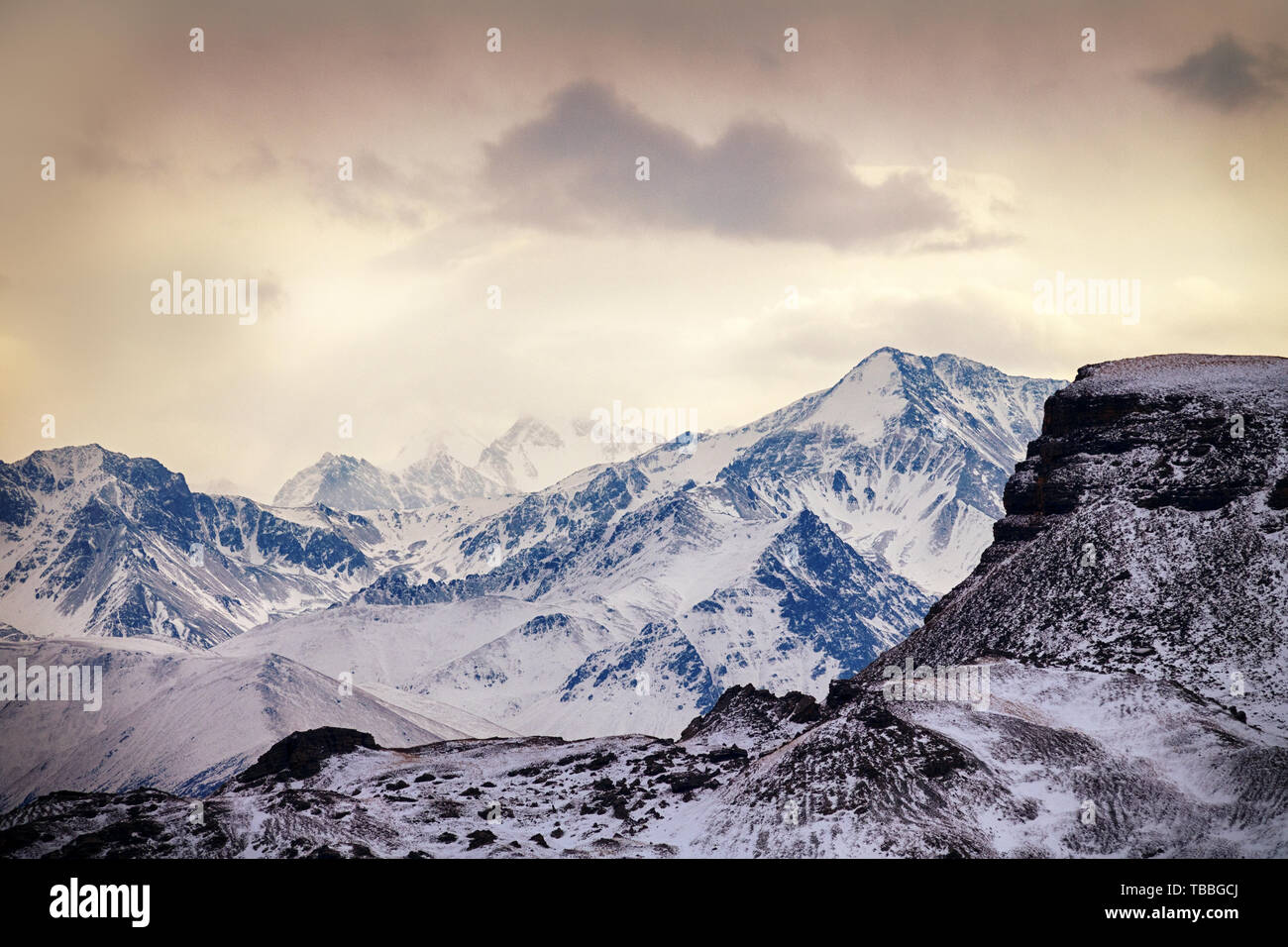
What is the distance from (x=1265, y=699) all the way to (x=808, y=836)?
74.0 metres
